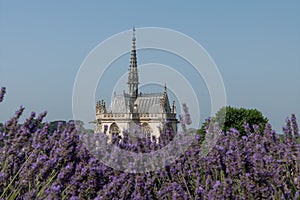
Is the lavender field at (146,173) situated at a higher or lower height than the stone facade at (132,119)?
lower

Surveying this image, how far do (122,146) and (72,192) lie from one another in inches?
35.2

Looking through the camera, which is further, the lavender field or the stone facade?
the stone facade

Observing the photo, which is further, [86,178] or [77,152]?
[77,152]

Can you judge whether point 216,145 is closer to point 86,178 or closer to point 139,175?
point 139,175

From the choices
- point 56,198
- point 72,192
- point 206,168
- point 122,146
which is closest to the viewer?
point 56,198

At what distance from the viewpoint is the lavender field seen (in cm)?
226

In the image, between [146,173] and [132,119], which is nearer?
[146,173]

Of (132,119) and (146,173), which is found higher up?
(132,119)

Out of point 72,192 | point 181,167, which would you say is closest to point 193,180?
point 181,167

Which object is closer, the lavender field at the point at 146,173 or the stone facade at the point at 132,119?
the lavender field at the point at 146,173

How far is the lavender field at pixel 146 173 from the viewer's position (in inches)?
89.0

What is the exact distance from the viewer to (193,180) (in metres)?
2.80

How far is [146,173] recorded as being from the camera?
8.95ft

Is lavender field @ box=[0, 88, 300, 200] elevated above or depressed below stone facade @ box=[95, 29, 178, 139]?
below
